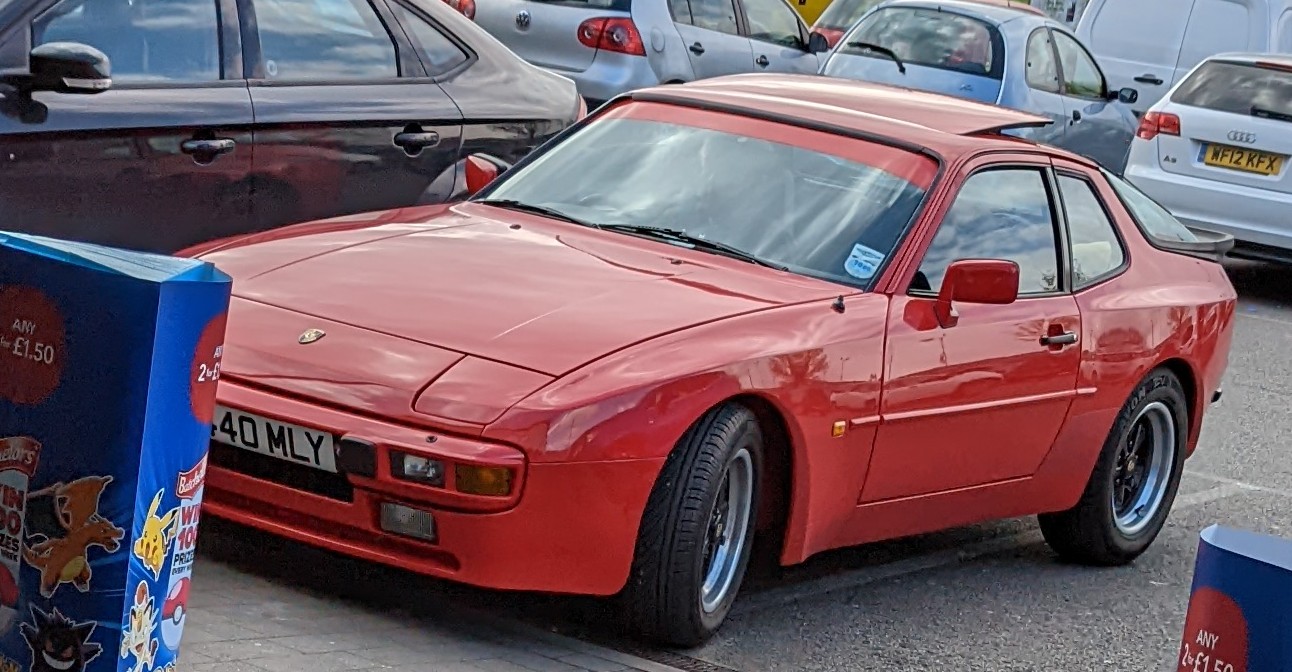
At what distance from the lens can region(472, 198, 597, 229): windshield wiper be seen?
20.7 ft

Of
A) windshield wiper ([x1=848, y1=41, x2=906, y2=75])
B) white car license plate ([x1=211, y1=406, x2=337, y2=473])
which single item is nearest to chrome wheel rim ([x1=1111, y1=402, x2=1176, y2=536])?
white car license plate ([x1=211, y1=406, x2=337, y2=473])

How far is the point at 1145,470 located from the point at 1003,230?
4.07 feet

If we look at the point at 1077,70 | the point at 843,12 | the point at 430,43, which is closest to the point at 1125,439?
the point at 430,43

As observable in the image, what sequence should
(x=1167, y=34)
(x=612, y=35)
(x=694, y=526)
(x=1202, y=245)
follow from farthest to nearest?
(x=1167, y=34)
(x=612, y=35)
(x=1202, y=245)
(x=694, y=526)

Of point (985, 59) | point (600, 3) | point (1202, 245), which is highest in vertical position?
point (1202, 245)

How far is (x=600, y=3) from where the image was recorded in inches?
572

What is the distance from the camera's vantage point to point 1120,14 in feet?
60.7

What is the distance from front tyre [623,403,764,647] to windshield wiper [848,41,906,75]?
10.7m

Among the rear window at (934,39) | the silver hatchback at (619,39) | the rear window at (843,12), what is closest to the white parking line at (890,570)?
the silver hatchback at (619,39)

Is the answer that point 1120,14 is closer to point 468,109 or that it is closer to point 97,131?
point 468,109

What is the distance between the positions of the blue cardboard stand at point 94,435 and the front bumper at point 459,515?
1332 mm

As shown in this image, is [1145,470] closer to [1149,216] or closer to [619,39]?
[1149,216]

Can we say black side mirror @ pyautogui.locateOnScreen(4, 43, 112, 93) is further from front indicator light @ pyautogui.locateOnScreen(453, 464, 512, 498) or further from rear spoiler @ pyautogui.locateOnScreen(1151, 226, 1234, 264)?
rear spoiler @ pyautogui.locateOnScreen(1151, 226, 1234, 264)

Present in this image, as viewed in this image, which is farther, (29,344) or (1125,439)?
(1125,439)
